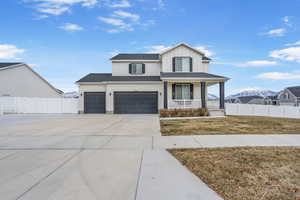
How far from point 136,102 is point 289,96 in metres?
34.6

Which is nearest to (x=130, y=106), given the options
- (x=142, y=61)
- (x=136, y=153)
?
(x=142, y=61)

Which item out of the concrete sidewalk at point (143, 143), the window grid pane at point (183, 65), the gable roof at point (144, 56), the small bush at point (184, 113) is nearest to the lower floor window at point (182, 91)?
the window grid pane at point (183, 65)

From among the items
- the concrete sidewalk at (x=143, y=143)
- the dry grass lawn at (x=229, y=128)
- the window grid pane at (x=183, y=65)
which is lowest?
the concrete sidewalk at (x=143, y=143)

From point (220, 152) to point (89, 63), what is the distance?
23197 mm

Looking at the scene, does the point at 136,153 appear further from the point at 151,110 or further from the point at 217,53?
the point at 217,53

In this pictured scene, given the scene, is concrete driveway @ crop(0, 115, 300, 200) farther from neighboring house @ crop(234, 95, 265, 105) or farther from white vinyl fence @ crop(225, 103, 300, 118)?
neighboring house @ crop(234, 95, 265, 105)

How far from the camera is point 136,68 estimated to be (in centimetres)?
1741

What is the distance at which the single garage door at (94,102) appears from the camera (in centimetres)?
1644

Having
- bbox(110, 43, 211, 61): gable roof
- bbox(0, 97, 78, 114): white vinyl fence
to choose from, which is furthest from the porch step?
bbox(0, 97, 78, 114): white vinyl fence

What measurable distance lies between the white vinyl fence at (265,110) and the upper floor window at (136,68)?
1174cm

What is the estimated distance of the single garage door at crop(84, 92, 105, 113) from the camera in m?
16.4

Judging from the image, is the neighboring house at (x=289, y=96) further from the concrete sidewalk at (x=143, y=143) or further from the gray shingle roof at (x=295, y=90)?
the concrete sidewalk at (x=143, y=143)

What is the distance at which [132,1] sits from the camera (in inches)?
504

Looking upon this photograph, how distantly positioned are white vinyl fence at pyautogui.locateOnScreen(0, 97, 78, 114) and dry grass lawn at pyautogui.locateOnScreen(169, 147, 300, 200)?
54.6 ft
